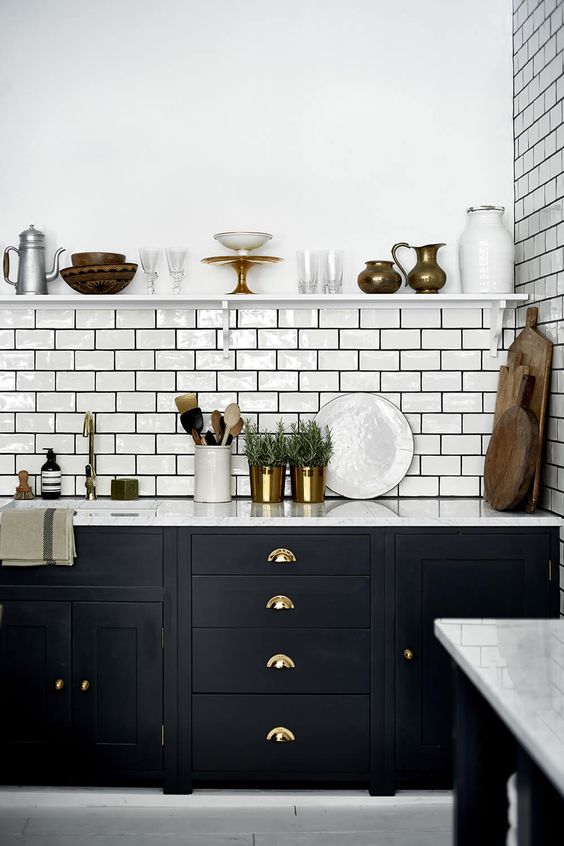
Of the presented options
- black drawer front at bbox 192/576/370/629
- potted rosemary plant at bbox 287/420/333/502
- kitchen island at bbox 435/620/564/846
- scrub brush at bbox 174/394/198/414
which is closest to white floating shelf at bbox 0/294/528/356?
scrub brush at bbox 174/394/198/414

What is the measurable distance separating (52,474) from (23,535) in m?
0.56

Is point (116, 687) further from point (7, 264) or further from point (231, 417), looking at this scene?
point (7, 264)

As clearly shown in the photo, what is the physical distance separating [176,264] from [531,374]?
1.41m

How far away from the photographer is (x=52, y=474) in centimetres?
357

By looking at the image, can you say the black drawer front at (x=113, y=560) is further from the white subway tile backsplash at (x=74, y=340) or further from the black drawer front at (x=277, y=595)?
the white subway tile backsplash at (x=74, y=340)

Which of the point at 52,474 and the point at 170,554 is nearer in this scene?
the point at 170,554

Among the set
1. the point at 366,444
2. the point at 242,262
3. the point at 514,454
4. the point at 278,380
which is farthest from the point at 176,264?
the point at 514,454

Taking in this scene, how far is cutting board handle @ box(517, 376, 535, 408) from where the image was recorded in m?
3.25

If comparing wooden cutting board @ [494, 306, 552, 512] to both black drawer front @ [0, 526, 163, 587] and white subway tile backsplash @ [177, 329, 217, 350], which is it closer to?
white subway tile backsplash @ [177, 329, 217, 350]

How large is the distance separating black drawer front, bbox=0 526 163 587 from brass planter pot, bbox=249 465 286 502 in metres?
0.46

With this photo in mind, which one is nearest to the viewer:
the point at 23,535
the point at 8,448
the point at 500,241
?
the point at 23,535

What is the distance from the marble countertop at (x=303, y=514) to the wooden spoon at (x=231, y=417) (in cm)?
27

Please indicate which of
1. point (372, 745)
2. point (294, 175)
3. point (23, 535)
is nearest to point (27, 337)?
point (23, 535)

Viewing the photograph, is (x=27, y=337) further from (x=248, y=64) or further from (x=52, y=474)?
(x=248, y=64)
